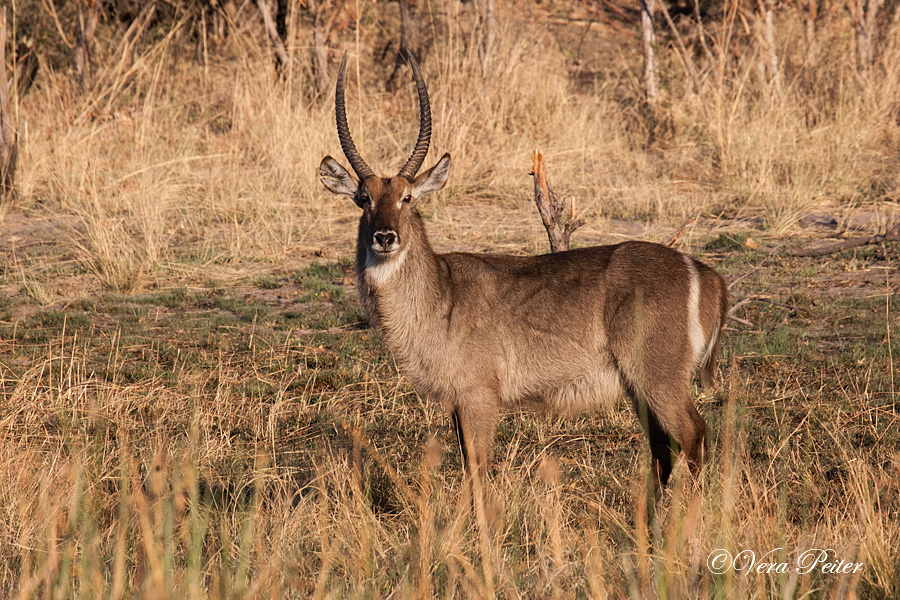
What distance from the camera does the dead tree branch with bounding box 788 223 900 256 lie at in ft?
21.1

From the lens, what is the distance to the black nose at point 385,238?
3.59 meters

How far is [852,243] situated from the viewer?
6461mm

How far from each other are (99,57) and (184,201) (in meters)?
4.19

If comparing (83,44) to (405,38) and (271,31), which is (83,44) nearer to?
(271,31)

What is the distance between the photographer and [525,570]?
2.87 meters

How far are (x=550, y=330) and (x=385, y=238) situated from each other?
71 cm

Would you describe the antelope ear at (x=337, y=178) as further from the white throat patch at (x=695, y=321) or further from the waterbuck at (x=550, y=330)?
the white throat patch at (x=695, y=321)

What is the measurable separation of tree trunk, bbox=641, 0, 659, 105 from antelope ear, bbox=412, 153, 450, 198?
6.49 m

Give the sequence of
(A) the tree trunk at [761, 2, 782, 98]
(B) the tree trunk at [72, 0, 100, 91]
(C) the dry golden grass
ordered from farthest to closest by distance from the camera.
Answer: (B) the tree trunk at [72, 0, 100, 91], (A) the tree trunk at [761, 2, 782, 98], (C) the dry golden grass

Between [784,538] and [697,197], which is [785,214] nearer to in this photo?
[697,197]

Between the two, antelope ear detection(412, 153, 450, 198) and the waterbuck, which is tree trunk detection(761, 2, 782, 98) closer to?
antelope ear detection(412, 153, 450, 198)

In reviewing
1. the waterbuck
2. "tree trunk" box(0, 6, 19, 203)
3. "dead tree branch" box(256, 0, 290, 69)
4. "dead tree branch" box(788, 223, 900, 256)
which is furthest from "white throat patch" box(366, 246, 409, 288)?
"dead tree branch" box(256, 0, 290, 69)

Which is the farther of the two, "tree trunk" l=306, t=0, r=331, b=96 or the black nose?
"tree trunk" l=306, t=0, r=331, b=96

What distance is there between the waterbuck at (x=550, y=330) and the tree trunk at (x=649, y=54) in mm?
6869
